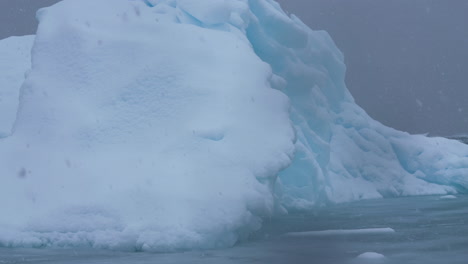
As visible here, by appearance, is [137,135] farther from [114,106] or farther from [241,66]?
[241,66]

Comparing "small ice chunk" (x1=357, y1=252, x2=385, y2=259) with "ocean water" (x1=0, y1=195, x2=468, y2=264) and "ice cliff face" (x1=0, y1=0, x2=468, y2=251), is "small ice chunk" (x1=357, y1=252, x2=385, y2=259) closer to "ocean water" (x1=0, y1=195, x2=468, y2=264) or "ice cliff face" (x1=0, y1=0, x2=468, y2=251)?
"ocean water" (x1=0, y1=195, x2=468, y2=264)

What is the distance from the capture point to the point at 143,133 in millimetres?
8031

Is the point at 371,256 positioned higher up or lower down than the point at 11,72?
higher up

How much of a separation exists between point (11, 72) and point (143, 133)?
714 centimetres

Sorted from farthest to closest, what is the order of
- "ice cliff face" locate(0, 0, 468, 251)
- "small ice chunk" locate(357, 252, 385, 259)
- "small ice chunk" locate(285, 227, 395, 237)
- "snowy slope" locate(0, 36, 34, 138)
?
"snowy slope" locate(0, 36, 34, 138), "small ice chunk" locate(285, 227, 395, 237), "ice cliff face" locate(0, 0, 468, 251), "small ice chunk" locate(357, 252, 385, 259)

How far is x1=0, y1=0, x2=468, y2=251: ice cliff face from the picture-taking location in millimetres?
6941

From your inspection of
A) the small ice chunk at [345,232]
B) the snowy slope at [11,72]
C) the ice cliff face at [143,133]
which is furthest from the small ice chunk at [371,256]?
the snowy slope at [11,72]

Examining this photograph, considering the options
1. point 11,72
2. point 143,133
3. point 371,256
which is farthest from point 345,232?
point 11,72

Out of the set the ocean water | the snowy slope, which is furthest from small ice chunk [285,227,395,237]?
the snowy slope

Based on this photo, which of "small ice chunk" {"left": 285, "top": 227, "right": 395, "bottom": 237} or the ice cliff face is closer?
the ice cliff face

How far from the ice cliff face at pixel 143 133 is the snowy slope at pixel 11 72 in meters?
2.91

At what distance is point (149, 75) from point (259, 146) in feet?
5.92

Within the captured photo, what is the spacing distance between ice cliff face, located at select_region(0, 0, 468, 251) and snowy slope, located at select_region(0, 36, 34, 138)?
9.56 feet

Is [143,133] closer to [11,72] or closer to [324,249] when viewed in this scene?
[324,249]
